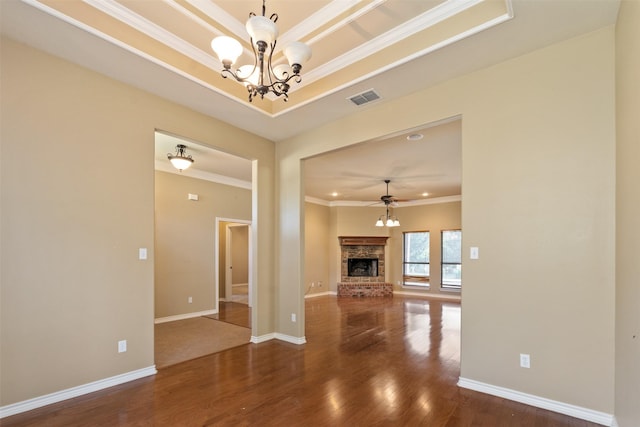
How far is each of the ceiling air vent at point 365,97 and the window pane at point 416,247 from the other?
6.97 m

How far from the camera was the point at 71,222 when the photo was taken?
9.21 ft

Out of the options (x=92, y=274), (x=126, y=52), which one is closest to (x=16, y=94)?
(x=126, y=52)

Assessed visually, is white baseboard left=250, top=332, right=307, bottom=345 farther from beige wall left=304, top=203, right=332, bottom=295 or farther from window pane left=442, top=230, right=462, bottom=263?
window pane left=442, top=230, right=462, bottom=263

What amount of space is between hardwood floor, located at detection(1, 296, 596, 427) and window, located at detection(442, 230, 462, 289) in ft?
16.2

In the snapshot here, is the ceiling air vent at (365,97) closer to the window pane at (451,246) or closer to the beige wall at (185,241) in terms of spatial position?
the beige wall at (185,241)

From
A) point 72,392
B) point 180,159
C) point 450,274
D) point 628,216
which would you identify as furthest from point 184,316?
point 450,274

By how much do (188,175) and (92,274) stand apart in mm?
3748

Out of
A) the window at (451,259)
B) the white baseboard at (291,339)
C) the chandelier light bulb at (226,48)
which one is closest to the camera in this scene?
the chandelier light bulb at (226,48)

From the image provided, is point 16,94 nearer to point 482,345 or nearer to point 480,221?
point 480,221

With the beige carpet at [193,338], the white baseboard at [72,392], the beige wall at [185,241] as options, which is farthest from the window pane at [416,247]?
the white baseboard at [72,392]

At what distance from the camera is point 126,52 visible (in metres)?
2.66

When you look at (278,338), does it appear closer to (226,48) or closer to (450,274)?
(226,48)

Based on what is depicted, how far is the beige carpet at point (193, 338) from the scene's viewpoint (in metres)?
3.91

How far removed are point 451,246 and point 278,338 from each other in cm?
649
